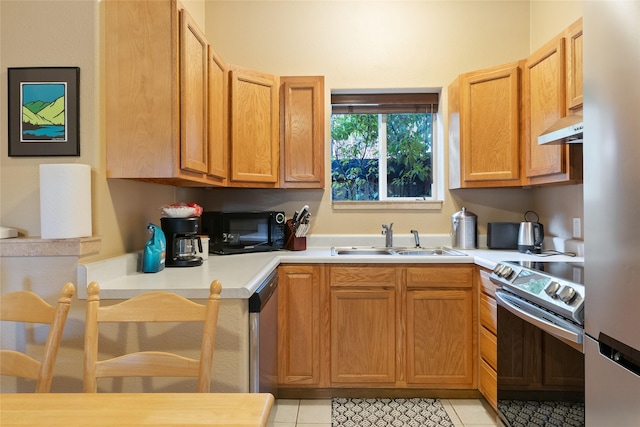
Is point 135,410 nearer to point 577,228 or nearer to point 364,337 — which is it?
point 364,337

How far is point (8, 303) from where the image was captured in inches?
48.1

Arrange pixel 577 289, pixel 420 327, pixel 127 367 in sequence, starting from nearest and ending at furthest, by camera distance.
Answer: pixel 127 367 → pixel 577 289 → pixel 420 327

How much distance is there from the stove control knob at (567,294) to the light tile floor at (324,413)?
983mm

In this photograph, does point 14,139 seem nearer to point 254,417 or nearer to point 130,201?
point 130,201

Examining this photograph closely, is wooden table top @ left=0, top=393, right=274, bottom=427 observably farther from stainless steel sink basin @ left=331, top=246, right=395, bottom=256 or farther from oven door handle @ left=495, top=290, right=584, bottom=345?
stainless steel sink basin @ left=331, top=246, right=395, bottom=256

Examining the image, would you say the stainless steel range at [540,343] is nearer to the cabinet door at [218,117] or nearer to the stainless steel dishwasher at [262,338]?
the stainless steel dishwasher at [262,338]

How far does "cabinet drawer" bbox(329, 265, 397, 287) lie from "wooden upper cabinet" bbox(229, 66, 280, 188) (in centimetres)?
82

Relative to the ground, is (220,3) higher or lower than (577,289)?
higher

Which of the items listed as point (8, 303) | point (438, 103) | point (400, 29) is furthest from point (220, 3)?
point (8, 303)

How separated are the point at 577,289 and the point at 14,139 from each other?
7.29ft

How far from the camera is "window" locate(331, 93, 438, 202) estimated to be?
3.22 m

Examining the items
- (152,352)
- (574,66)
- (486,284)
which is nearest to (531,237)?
(486,284)

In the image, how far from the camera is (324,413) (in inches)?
90.7

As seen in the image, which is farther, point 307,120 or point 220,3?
point 220,3
